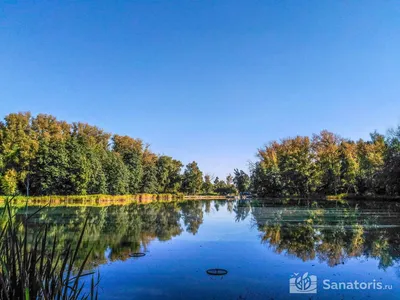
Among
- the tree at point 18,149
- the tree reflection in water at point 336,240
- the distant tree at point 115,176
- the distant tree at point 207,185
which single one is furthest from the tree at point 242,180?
the tree reflection in water at point 336,240

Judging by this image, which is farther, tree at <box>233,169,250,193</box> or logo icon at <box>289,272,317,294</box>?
tree at <box>233,169,250,193</box>

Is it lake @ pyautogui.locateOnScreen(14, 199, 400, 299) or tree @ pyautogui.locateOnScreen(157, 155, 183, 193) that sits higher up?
tree @ pyautogui.locateOnScreen(157, 155, 183, 193)

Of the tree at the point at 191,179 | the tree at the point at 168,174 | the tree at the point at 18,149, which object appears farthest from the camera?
the tree at the point at 191,179

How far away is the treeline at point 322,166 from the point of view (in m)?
37.7

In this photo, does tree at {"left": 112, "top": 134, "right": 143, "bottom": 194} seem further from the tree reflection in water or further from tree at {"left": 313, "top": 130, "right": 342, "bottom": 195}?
the tree reflection in water

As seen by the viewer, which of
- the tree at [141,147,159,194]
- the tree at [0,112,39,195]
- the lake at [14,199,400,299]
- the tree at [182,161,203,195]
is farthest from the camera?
the tree at [182,161,203,195]

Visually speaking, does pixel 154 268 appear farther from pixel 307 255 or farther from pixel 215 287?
pixel 307 255

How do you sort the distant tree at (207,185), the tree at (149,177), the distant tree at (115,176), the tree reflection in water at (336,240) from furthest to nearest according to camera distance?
the distant tree at (207,185)
the tree at (149,177)
the distant tree at (115,176)
the tree reflection in water at (336,240)

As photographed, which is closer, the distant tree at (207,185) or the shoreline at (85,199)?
the shoreline at (85,199)

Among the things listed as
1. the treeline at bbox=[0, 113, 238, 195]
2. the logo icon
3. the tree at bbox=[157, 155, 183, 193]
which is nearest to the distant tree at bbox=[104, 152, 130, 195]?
the treeline at bbox=[0, 113, 238, 195]

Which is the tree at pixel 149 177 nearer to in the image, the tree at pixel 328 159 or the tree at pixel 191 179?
the tree at pixel 191 179

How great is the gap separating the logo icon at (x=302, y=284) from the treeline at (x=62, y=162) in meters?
29.2

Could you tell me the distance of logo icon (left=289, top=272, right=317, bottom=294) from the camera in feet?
19.3

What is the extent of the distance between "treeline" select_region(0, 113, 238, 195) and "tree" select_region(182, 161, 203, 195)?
1116cm
